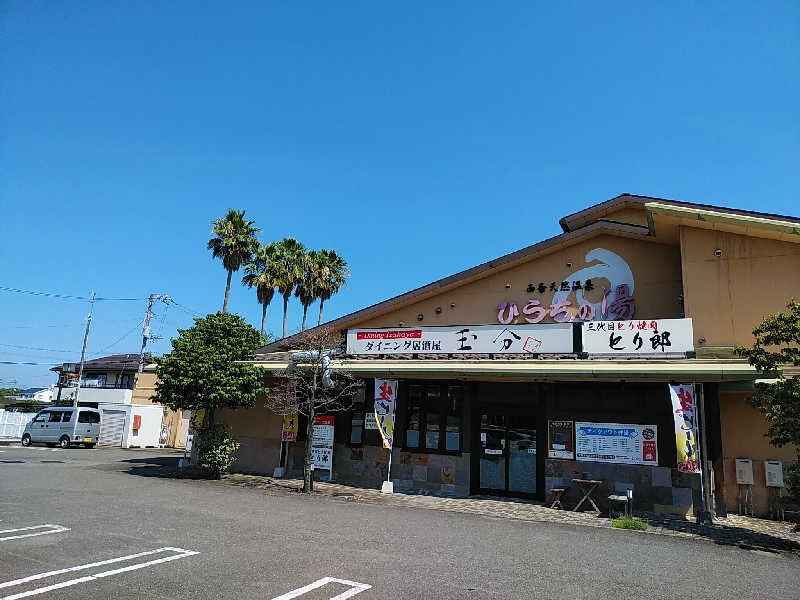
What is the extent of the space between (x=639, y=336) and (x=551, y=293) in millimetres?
3420

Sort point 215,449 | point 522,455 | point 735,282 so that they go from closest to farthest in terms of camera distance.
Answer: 1. point 735,282
2. point 522,455
3. point 215,449

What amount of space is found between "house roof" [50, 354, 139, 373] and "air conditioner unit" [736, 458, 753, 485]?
4015 cm

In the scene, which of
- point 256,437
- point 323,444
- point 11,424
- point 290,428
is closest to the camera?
point 323,444

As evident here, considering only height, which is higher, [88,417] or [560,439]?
[560,439]

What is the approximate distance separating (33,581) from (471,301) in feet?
43.0

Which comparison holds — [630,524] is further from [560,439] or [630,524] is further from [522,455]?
[522,455]

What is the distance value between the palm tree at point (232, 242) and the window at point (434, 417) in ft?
63.7

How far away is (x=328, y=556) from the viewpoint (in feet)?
22.5

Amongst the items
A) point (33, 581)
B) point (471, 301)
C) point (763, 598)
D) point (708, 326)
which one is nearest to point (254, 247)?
point (471, 301)

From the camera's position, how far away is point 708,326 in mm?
12891

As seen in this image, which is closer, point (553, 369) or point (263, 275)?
point (553, 369)

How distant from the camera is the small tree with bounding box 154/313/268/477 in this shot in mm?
14531

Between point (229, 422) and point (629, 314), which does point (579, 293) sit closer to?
point (629, 314)

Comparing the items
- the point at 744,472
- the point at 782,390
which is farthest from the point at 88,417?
the point at 782,390
